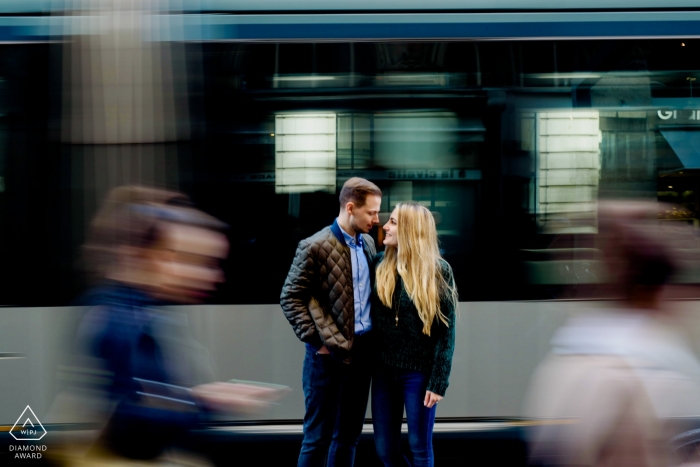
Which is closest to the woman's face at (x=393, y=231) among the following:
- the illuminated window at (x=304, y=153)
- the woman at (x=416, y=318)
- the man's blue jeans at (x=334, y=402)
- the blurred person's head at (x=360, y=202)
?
the woman at (x=416, y=318)

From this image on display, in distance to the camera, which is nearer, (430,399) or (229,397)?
(229,397)

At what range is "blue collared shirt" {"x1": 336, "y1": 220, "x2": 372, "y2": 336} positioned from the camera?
3418 mm

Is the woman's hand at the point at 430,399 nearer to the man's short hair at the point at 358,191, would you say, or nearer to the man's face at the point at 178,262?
the man's short hair at the point at 358,191

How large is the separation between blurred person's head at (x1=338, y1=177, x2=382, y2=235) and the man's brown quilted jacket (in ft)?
0.50

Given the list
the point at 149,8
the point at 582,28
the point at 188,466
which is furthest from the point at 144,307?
the point at 582,28

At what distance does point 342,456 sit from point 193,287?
1.78 meters

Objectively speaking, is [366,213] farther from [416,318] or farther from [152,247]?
[152,247]

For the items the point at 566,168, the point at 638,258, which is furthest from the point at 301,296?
the point at 638,258

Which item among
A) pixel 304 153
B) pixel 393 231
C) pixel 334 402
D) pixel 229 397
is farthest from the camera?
pixel 304 153

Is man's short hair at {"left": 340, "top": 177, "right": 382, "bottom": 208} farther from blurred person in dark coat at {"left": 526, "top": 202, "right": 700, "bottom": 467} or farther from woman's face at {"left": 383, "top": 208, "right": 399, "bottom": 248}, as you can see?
blurred person in dark coat at {"left": 526, "top": 202, "right": 700, "bottom": 467}

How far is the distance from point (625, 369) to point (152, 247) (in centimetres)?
141

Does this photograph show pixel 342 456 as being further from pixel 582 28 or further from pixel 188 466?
pixel 582 28

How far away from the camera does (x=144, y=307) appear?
200 centimetres

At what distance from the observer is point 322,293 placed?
3.40 meters
